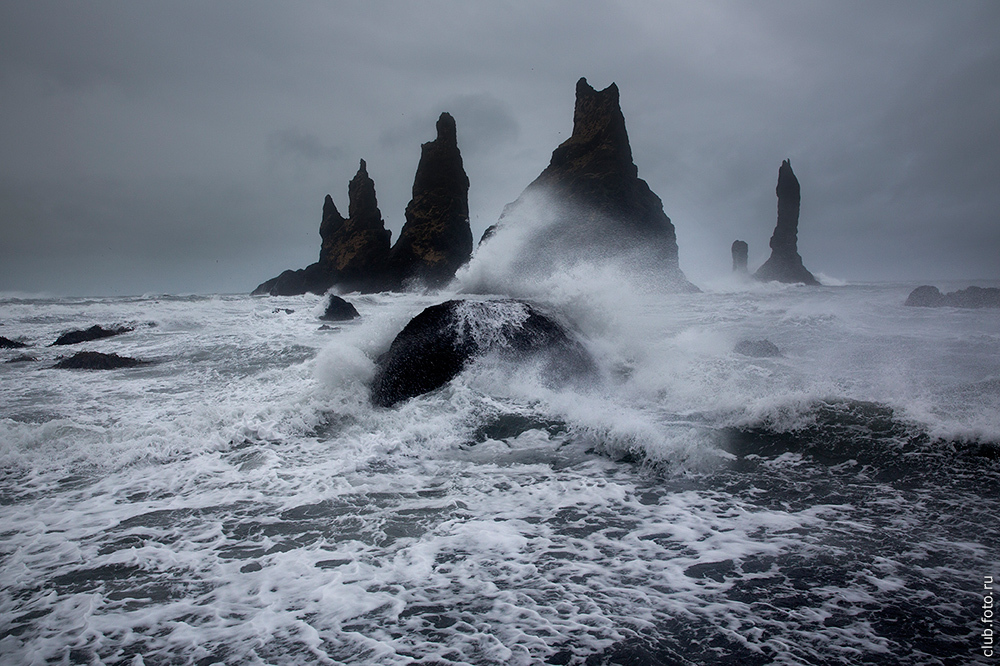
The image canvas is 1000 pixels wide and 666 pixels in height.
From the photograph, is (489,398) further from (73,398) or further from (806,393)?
(73,398)

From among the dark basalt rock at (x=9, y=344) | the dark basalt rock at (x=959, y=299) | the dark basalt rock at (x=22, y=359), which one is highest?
the dark basalt rock at (x=959, y=299)

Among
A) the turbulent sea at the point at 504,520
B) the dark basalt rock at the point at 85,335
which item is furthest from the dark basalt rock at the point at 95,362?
the dark basalt rock at the point at 85,335

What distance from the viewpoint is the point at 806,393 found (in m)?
5.28

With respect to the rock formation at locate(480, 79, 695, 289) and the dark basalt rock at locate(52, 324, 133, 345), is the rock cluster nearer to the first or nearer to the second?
the rock formation at locate(480, 79, 695, 289)

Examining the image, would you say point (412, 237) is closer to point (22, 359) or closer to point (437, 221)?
point (437, 221)

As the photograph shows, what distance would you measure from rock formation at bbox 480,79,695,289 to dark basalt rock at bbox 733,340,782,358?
90.5 feet

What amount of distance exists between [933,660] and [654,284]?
42272 millimetres

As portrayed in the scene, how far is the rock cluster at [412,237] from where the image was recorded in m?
46.0

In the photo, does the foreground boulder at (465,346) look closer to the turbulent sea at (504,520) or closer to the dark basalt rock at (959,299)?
the turbulent sea at (504,520)

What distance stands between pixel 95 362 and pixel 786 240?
Result: 7412cm

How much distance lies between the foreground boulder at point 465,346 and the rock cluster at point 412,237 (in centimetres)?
3900

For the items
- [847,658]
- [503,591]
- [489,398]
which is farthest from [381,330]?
[847,658]

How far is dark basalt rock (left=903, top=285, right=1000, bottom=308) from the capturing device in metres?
18.3

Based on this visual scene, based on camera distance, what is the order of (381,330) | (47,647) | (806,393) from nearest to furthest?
(47,647)
(806,393)
(381,330)
